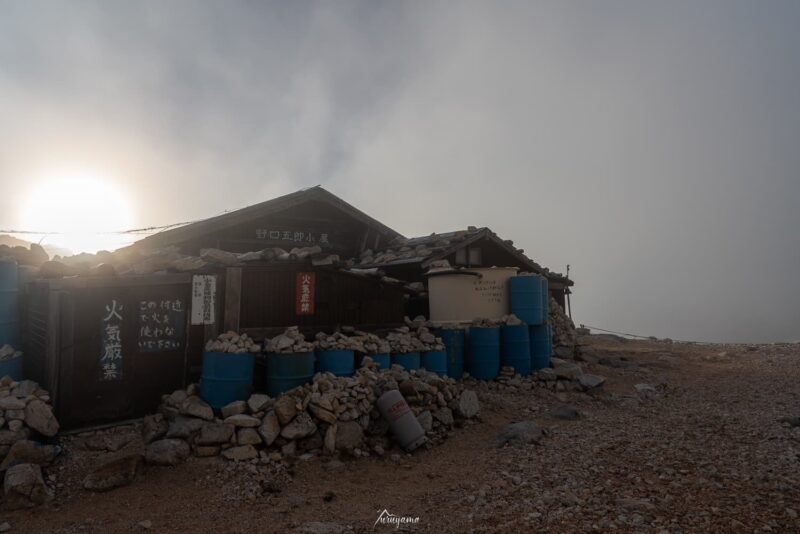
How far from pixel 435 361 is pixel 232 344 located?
3.99 meters

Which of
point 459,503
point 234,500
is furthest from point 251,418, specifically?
point 459,503

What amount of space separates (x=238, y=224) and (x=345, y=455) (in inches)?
298

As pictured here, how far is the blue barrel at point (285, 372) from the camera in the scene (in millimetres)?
7559

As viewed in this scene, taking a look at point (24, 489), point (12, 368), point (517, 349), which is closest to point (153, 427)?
point (24, 489)

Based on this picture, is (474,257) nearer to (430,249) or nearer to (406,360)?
(430,249)

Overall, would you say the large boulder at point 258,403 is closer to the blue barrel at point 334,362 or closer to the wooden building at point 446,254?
the blue barrel at point 334,362

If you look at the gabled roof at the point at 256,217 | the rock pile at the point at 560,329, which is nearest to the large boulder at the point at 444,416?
the gabled roof at the point at 256,217

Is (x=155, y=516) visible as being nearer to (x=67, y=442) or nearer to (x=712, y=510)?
(x=67, y=442)

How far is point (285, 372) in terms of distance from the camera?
758 cm

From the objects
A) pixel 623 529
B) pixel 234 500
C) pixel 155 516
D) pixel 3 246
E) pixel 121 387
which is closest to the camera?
pixel 623 529

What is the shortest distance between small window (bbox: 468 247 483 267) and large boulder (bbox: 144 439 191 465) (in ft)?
34.5

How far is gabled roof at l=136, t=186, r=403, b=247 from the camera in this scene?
1139 centimetres

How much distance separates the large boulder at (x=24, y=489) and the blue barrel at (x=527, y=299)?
951cm

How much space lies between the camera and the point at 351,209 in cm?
1421
